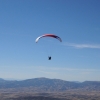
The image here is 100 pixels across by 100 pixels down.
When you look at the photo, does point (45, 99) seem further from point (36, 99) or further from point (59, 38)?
point (59, 38)

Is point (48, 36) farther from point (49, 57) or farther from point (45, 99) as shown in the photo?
point (45, 99)

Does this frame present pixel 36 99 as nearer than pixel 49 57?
No

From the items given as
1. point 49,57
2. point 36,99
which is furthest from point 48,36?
Answer: point 36,99

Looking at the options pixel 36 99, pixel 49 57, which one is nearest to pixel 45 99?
pixel 36 99

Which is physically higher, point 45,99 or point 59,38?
point 59,38

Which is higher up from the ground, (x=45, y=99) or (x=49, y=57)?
(x=49, y=57)

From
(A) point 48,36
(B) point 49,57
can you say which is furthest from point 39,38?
(B) point 49,57

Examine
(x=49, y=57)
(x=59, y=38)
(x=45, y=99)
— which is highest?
(x=59, y=38)

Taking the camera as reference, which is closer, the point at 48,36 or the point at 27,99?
the point at 48,36
